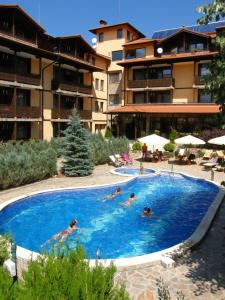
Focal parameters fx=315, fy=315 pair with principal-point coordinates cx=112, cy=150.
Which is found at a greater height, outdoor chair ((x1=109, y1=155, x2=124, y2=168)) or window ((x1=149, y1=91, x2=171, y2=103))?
window ((x1=149, y1=91, x2=171, y2=103))

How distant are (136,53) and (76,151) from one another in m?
27.1

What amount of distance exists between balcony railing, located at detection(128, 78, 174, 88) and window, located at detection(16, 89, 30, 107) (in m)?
14.7

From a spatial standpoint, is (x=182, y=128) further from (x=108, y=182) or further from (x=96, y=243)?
(x=96, y=243)

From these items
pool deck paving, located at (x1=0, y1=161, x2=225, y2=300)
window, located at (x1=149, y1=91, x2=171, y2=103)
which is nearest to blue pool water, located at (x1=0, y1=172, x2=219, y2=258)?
pool deck paving, located at (x1=0, y1=161, x2=225, y2=300)

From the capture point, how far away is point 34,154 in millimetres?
18641

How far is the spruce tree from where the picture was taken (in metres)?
21.0

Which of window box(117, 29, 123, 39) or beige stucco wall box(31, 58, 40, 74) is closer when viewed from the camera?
beige stucco wall box(31, 58, 40, 74)

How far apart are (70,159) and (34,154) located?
2.96 meters

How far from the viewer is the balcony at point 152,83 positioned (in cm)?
3950

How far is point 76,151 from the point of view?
Result: 21422mm

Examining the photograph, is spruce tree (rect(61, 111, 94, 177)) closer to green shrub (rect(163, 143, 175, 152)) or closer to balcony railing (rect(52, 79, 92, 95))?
green shrub (rect(163, 143, 175, 152))

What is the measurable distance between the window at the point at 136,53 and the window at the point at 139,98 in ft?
17.2

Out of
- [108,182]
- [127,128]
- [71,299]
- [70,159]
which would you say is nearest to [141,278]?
[71,299]

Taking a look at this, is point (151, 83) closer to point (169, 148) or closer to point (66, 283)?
point (169, 148)
